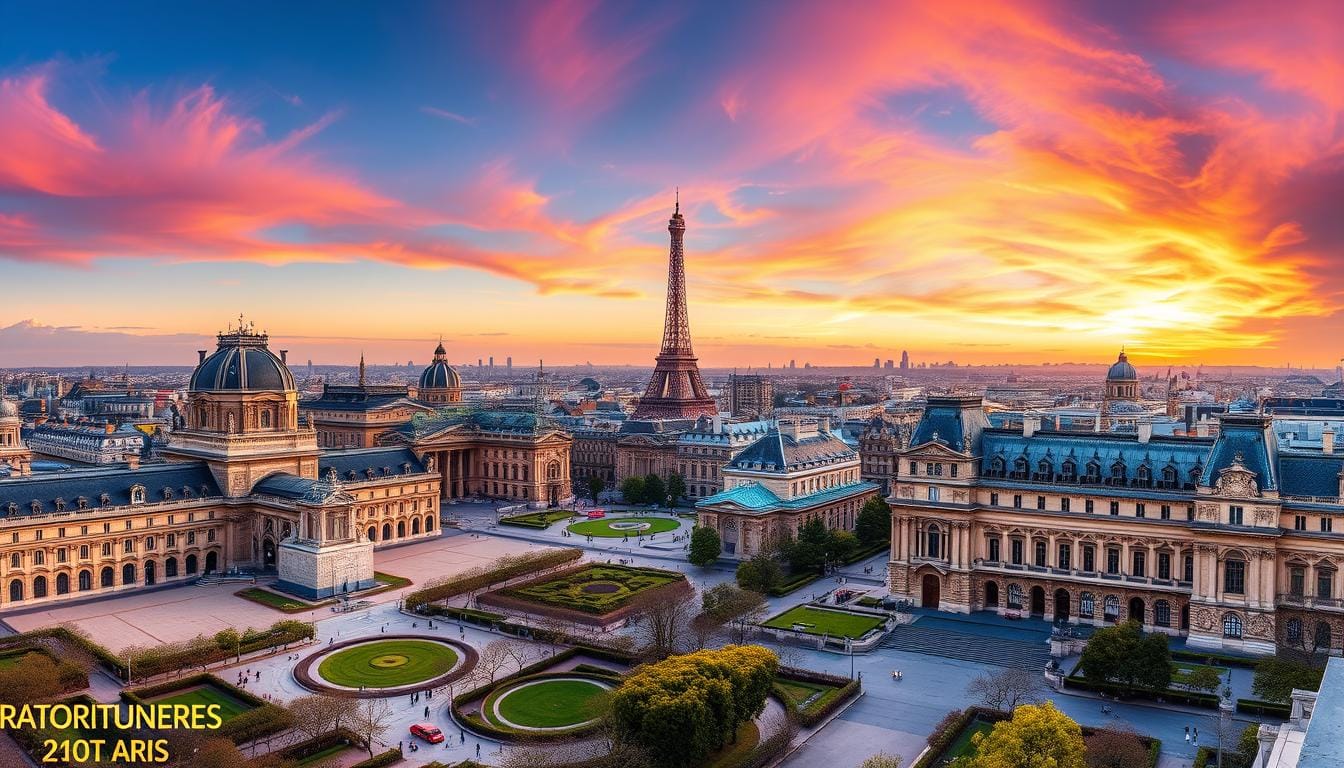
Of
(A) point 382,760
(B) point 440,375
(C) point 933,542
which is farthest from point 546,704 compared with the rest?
(B) point 440,375

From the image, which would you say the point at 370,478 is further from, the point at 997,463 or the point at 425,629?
the point at 997,463

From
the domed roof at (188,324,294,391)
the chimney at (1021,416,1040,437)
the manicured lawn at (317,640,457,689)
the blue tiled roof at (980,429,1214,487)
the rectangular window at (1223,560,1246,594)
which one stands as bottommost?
the manicured lawn at (317,640,457,689)

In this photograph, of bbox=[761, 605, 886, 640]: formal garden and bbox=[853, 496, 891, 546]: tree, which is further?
bbox=[853, 496, 891, 546]: tree

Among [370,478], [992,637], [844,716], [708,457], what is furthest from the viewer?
[708,457]

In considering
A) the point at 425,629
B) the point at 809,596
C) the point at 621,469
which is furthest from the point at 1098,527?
the point at 621,469

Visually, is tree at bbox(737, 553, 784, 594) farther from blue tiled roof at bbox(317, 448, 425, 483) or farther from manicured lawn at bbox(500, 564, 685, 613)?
blue tiled roof at bbox(317, 448, 425, 483)

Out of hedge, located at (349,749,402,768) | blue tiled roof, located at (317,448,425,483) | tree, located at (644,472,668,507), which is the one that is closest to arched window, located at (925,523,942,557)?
hedge, located at (349,749,402,768)

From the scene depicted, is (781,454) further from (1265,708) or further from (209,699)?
(209,699)

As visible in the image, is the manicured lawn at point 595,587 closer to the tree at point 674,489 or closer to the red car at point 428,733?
the red car at point 428,733
